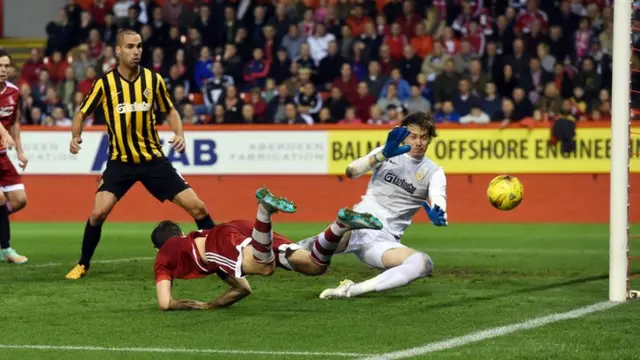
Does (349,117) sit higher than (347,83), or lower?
lower

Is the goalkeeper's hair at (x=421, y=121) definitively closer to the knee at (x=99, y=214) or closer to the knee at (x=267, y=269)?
the knee at (x=267, y=269)

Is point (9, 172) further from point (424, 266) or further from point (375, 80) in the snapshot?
point (375, 80)

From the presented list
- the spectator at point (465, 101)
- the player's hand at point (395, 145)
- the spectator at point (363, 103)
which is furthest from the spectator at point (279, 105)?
the player's hand at point (395, 145)

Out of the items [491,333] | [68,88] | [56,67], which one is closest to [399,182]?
[491,333]

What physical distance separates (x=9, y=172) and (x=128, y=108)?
2281mm

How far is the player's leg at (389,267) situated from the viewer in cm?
872

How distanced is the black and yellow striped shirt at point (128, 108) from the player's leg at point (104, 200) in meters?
0.11

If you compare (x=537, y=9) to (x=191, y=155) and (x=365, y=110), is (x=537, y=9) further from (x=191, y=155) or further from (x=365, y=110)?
(x=191, y=155)

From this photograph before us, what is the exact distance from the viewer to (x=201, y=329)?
7512 millimetres

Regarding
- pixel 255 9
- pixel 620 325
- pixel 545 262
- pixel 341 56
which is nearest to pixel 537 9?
pixel 341 56

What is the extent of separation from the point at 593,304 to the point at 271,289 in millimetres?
2542

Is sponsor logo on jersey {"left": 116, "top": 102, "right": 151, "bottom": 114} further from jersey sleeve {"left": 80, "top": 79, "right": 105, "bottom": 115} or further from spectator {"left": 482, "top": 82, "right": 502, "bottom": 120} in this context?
spectator {"left": 482, "top": 82, "right": 502, "bottom": 120}

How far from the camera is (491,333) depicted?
7316 millimetres

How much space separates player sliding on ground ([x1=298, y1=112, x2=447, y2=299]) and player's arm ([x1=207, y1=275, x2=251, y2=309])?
52 cm
